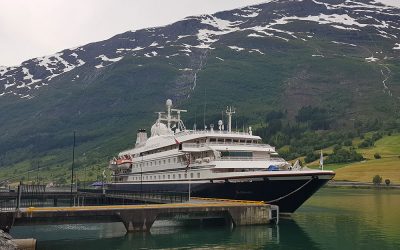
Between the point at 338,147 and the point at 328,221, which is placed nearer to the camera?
the point at 328,221

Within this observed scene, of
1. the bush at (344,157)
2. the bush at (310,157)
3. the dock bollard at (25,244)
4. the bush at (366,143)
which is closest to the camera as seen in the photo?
the dock bollard at (25,244)

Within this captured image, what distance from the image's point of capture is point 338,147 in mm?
182250

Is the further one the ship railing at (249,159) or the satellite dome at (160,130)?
the satellite dome at (160,130)

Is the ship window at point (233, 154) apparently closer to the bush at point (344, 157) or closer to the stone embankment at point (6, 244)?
the stone embankment at point (6, 244)

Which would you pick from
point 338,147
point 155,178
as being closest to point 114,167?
point 155,178

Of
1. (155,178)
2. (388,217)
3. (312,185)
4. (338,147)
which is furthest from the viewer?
(338,147)

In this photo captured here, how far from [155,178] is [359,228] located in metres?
34.8

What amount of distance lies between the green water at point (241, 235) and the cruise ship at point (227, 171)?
409 cm

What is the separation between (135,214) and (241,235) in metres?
10.2

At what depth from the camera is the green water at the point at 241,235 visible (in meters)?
40.2

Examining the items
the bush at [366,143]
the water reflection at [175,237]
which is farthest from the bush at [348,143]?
→ the water reflection at [175,237]

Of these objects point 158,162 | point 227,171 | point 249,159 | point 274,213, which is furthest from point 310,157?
point 274,213

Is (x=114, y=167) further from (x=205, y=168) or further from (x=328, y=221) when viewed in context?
(x=328, y=221)

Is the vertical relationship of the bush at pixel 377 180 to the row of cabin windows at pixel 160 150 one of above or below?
below
